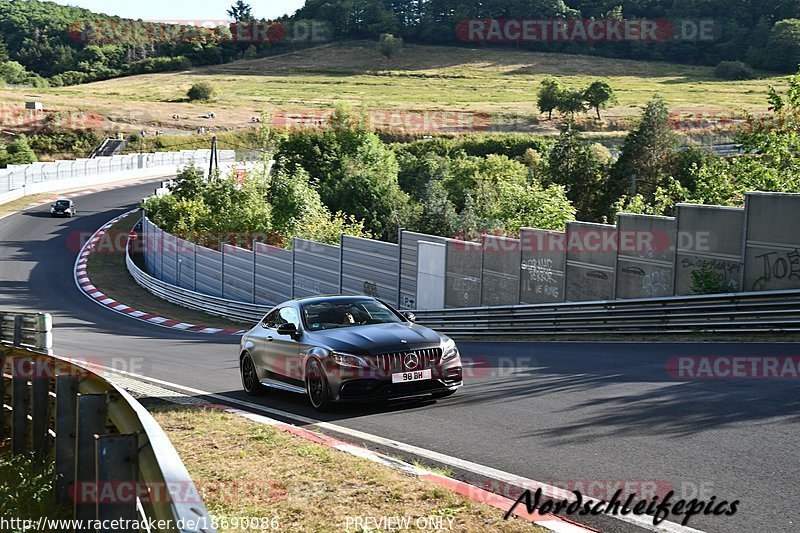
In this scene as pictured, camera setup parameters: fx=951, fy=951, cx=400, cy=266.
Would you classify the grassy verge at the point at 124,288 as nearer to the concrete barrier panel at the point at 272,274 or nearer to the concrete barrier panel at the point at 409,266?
the concrete barrier panel at the point at 272,274

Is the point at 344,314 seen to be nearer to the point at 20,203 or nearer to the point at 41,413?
the point at 41,413

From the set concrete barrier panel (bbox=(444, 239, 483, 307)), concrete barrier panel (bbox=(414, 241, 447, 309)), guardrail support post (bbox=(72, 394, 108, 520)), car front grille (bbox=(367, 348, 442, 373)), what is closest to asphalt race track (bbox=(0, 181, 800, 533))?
car front grille (bbox=(367, 348, 442, 373))

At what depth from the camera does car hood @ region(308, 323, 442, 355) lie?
1165cm

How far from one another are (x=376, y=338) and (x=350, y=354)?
463 mm

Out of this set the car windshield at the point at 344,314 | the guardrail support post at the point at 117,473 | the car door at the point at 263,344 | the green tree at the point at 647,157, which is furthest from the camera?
the green tree at the point at 647,157

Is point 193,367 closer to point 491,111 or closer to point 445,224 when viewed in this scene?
point 445,224

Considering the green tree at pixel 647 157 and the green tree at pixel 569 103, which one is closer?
the green tree at pixel 647 157

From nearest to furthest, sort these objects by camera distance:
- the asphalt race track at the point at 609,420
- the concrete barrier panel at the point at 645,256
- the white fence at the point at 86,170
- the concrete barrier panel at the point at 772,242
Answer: the asphalt race track at the point at 609,420 → the concrete barrier panel at the point at 772,242 → the concrete barrier panel at the point at 645,256 → the white fence at the point at 86,170

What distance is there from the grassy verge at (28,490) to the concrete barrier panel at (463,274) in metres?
16.4

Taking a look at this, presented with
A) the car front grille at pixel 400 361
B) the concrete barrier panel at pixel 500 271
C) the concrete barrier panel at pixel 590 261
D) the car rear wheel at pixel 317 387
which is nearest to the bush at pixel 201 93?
the concrete barrier panel at pixel 500 271

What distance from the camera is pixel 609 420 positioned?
9.94 meters

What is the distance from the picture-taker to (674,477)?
7.58 meters

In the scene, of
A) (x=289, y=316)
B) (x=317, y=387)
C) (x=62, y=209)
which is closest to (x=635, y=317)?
(x=289, y=316)

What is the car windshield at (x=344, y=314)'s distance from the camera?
42.2ft
